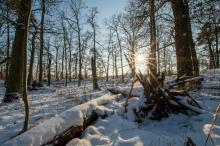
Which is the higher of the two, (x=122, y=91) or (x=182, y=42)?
(x=182, y=42)

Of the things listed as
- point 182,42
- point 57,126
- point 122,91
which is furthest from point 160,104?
point 182,42

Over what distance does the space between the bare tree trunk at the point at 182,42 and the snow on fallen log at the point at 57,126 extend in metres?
4.29

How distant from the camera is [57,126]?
12.1 ft

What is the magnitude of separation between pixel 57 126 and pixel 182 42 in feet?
20.2

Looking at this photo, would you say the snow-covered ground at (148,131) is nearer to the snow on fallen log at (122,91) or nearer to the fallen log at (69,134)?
the fallen log at (69,134)

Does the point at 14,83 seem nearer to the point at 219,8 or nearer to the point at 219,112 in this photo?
the point at 219,8

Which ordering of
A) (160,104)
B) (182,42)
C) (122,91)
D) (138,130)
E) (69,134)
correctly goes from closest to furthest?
(69,134) < (138,130) < (160,104) < (122,91) < (182,42)

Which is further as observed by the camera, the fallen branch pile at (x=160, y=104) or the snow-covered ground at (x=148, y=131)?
the fallen branch pile at (x=160, y=104)

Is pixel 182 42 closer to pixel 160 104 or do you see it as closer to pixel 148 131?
pixel 160 104

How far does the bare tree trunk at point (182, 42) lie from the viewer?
8.29m

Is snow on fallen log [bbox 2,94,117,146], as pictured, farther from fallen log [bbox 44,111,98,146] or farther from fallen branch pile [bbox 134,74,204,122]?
fallen branch pile [bbox 134,74,204,122]

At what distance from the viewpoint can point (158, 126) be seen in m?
4.68

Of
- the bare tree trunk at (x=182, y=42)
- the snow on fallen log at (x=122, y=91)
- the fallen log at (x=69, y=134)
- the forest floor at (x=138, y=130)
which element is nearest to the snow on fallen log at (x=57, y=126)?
the fallen log at (x=69, y=134)

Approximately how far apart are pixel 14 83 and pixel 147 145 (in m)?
7.72
